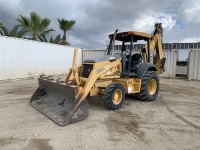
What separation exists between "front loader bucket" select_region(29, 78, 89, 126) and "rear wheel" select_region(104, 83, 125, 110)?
2.53 feet

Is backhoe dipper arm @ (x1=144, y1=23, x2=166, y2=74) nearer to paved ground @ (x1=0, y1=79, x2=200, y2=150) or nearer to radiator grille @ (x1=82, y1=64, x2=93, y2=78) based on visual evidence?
paved ground @ (x1=0, y1=79, x2=200, y2=150)

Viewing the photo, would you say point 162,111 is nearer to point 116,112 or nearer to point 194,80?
point 116,112

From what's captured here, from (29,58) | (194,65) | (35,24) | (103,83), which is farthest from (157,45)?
(35,24)

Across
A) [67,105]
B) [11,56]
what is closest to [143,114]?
[67,105]

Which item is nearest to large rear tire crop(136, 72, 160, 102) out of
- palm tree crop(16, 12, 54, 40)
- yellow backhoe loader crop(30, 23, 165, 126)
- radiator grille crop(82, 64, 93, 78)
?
yellow backhoe loader crop(30, 23, 165, 126)

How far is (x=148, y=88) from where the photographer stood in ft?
23.2

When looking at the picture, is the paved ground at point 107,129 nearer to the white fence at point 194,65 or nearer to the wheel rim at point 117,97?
the wheel rim at point 117,97

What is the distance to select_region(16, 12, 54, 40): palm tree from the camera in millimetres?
18031

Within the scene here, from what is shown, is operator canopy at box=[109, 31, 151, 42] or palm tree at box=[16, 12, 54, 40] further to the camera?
palm tree at box=[16, 12, 54, 40]

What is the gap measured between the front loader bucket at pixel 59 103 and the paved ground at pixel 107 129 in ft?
0.56

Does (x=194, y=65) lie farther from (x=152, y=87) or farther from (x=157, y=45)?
(x=152, y=87)

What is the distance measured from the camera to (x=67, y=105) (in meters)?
4.95

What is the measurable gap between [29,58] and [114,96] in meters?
9.47

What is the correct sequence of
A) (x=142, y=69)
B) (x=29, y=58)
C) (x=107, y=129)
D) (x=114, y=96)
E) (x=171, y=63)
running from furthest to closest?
(x=171, y=63), (x=29, y=58), (x=142, y=69), (x=114, y=96), (x=107, y=129)
